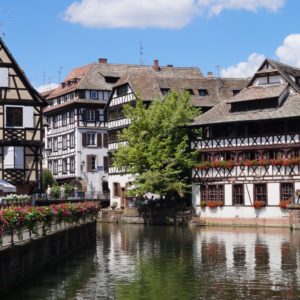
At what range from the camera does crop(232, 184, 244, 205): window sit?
67000 mm

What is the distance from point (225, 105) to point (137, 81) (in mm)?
13638

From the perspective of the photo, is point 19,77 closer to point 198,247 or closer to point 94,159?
point 198,247

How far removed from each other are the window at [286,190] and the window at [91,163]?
3490 centimetres

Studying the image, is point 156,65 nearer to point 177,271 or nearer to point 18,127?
point 18,127

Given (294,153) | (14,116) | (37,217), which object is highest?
(14,116)

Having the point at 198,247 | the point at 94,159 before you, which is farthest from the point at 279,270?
the point at 94,159

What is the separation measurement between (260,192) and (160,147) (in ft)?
32.7

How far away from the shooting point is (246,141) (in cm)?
6631

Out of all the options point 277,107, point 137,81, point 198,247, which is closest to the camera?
point 198,247

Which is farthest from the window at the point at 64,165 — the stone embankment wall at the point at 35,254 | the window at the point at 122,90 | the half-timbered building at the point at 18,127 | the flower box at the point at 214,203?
the stone embankment wall at the point at 35,254

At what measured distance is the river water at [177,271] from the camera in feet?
89.2

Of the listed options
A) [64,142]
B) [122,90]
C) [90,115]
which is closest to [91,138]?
[90,115]

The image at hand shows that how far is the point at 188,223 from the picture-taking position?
68.3 metres

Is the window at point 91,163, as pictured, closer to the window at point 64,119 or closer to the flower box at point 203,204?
the window at point 64,119
